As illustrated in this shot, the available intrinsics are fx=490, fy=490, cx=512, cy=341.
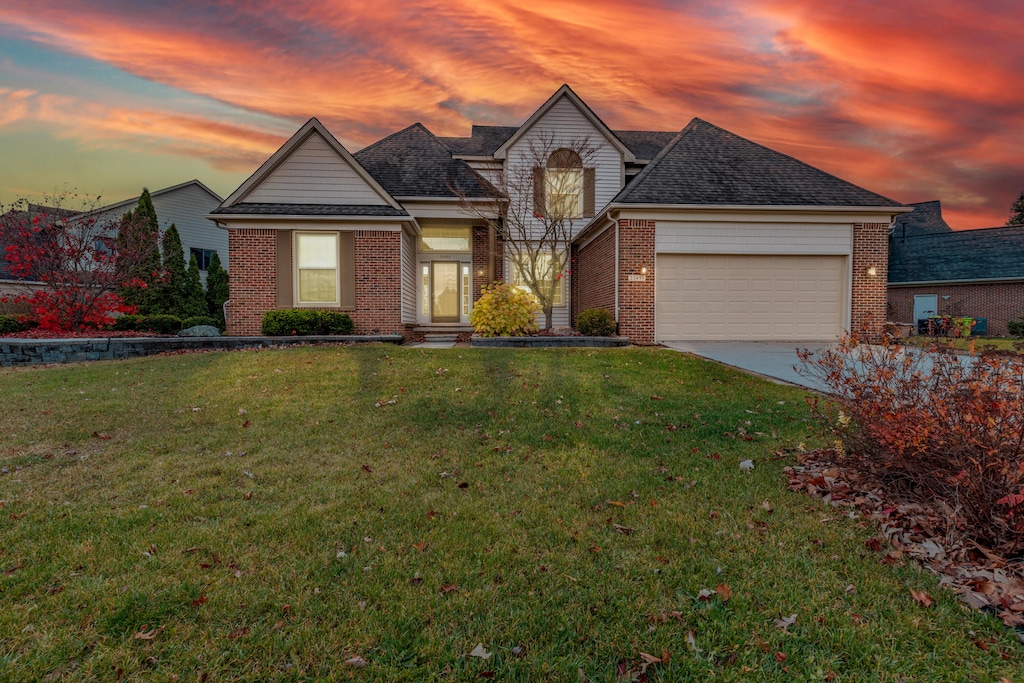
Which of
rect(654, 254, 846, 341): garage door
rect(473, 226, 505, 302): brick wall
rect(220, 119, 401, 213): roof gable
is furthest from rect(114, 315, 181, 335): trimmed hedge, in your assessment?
rect(654, 254, 846, 341): garage door

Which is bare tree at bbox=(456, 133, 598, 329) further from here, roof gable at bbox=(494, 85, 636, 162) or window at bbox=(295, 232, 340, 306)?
window at bbox=(295, 232, 340, 306)

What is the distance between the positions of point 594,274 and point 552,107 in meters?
6.19

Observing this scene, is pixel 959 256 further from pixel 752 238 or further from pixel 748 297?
pixel 748 297

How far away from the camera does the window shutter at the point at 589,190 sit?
1734 centimetres

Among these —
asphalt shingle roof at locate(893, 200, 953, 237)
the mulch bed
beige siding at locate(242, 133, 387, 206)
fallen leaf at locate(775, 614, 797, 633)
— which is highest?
asphalt shingle roof at locate(893, 200, 953, 237)

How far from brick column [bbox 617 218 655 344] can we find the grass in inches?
273

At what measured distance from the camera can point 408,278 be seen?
15.1 metres

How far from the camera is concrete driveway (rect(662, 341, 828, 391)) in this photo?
8.27 meters

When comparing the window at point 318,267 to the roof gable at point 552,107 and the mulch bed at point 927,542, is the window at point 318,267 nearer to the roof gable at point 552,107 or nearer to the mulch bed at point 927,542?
the roof gable at point 552,107

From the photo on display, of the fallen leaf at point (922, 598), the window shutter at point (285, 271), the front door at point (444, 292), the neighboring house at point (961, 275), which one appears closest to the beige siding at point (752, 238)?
the front door at point (444, 292)

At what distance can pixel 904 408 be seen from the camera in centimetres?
343

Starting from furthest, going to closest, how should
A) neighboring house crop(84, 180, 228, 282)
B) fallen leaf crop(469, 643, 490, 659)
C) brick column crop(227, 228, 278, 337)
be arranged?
neighboring house crop(84, 180, 228, 282)
brick column crop(227, 228, 278, 337)
fallen leaf crop(469, 643, 490, 659)

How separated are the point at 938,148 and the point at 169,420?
81.0ft

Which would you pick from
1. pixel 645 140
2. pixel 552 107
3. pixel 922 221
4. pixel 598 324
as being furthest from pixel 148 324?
pixel 922 221
